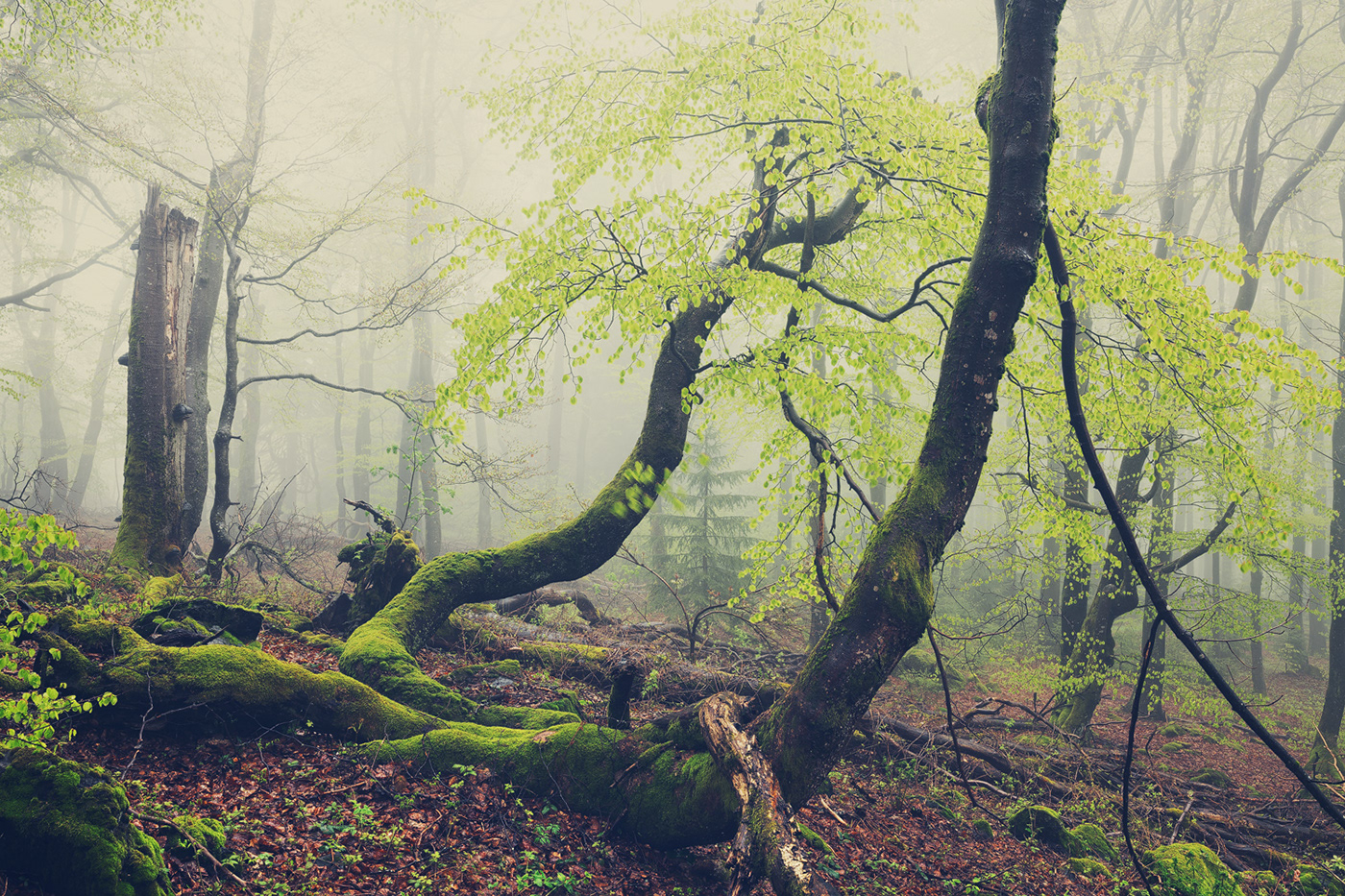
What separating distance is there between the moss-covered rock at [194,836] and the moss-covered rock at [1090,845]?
6.79 m

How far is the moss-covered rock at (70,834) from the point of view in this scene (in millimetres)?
2549

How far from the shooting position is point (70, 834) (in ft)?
8.53

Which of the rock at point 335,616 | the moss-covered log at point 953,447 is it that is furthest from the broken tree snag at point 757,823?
the rock at point 335,616

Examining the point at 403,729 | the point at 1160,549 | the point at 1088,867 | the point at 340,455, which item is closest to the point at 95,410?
the point at 340,455

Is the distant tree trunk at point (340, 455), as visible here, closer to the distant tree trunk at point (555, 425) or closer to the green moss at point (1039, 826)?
the distant tree trunk at point (555, 425)

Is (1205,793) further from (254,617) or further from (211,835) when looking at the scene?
(254,617)

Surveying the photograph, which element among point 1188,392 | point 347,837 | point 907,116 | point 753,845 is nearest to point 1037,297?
point 1188,392

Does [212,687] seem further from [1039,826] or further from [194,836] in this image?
[1039,826]

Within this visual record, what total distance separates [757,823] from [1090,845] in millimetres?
4513

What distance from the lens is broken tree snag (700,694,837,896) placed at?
306 cm

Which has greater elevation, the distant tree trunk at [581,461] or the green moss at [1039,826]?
the distant tree trunk at [581,461]

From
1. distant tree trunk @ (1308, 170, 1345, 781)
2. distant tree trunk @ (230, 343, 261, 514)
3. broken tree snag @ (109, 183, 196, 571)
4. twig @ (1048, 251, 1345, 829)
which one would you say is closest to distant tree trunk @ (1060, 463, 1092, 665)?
distant tree trunk @ (1308, 170, 1345, 781)

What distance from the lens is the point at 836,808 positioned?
5.68m

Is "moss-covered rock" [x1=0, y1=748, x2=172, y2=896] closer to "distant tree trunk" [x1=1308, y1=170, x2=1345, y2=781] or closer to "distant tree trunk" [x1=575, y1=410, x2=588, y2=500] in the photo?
"distant tree trunk" [x1=1308, y1=170, x2=1345, y2=781]
